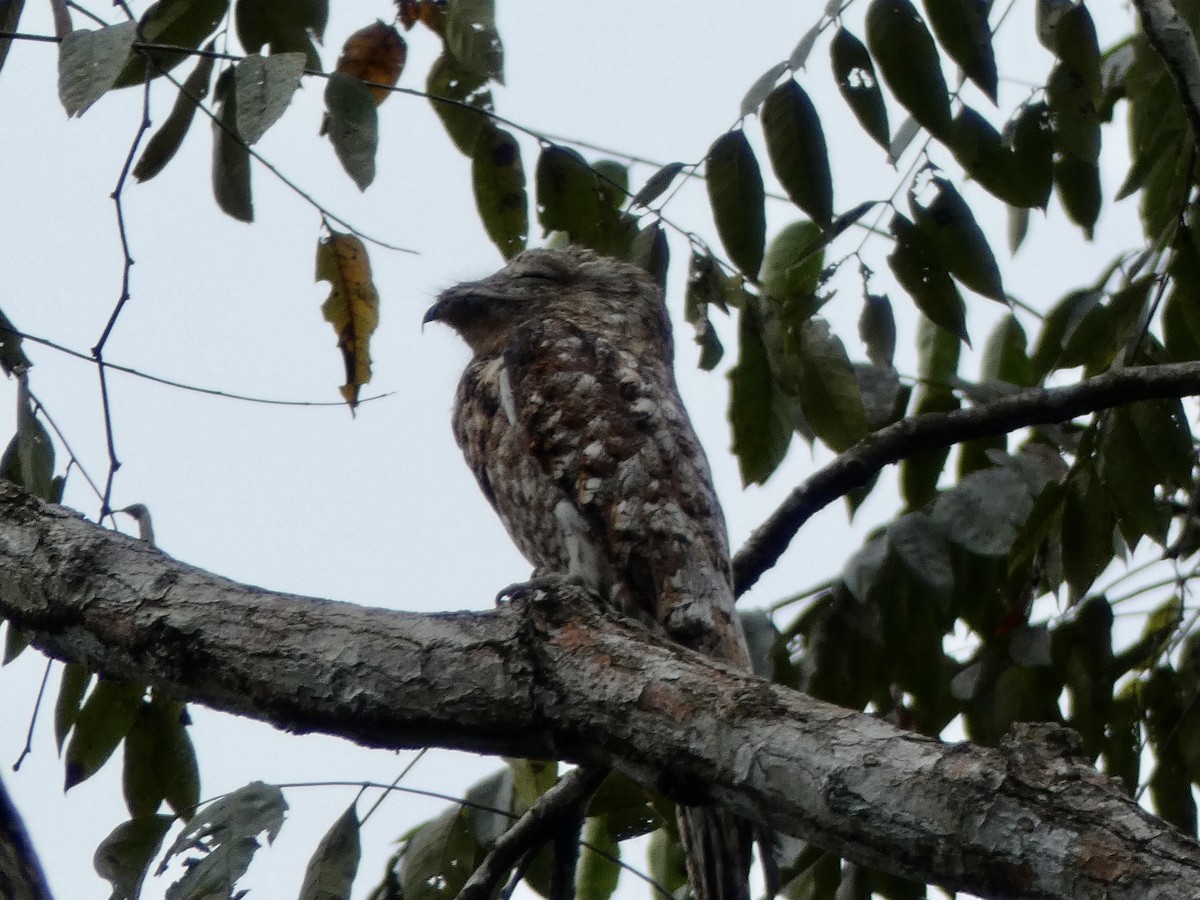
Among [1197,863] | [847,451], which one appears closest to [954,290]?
[847,451]

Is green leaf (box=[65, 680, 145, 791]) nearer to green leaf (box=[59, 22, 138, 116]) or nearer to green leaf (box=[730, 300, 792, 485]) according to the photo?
green leaf (box=[59, 22, 138, 116])

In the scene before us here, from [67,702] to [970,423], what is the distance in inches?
78.3

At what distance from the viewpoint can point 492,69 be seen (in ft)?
8.68

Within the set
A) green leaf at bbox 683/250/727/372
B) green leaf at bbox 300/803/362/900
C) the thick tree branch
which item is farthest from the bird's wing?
green leaf at bbox 300/803/362/900

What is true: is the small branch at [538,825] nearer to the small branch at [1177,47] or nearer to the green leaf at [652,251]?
the green leaf at [652,251]

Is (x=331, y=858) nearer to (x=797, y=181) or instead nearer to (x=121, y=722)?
(x=121, y=722)

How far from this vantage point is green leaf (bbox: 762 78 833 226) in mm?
2617

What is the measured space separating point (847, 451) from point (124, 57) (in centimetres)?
171

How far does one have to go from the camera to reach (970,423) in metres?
2.94

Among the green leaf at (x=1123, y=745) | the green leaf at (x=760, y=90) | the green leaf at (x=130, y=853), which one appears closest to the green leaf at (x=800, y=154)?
the green leaf at (x=760, y=90)

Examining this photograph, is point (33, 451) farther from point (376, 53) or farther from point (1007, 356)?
point (1007, 356)

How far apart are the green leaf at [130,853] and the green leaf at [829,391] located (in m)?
1.52

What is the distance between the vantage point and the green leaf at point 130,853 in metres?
2.10

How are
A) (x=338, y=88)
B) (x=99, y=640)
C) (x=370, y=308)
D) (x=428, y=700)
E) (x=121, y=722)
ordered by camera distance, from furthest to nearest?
(x=370, y=308), (x=121, y=722), (x=338, y=88), (x=99, y=640), (x=428, y=700)
